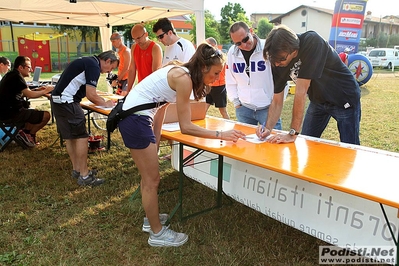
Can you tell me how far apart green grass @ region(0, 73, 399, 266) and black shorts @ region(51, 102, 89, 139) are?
1.74ft

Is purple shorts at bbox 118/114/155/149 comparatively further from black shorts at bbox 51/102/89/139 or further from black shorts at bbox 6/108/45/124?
black shorts at bbox 6/108/45/124

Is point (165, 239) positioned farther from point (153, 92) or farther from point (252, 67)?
point (252, 67)

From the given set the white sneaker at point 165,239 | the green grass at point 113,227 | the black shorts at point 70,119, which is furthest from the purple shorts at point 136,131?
the black shorts at point 70,119

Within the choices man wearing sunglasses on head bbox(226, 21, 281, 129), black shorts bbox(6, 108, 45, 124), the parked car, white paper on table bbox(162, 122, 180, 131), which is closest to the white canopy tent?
black shorts bbox(6, 108, 45, 124)

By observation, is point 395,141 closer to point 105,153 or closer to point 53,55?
point 105,153

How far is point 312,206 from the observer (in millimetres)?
2012

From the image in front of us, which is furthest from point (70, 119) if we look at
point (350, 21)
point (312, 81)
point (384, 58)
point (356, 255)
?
point (384, 58)

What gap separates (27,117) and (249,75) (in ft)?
10.6

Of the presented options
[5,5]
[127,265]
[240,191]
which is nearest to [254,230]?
[240,191]

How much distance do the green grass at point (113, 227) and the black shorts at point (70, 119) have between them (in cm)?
53

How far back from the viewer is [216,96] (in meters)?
5.07

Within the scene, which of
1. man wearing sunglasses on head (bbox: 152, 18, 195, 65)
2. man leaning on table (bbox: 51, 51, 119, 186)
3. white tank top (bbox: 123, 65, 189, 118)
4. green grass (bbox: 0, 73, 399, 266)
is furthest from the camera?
man wearing sunglasses on head (bbox: 152, 18, 195, 65)

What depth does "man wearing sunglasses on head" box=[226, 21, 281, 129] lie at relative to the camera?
9.50 ft

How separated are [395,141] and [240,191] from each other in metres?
3.47
